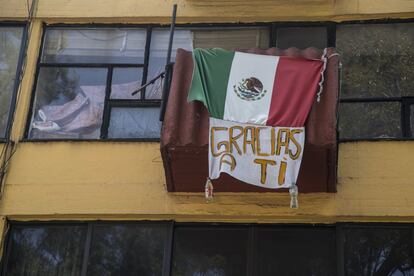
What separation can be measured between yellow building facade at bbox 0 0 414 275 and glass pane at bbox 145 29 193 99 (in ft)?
4.19

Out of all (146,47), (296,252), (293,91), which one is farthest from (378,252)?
(146,47)

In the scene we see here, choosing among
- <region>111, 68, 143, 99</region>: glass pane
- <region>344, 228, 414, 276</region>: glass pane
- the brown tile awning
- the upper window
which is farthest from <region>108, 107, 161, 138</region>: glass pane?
<region>344, 228, 414, 276</region>: glass pane

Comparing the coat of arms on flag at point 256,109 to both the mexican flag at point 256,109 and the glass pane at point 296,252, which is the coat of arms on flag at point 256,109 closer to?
the mexican flag at point 256,109

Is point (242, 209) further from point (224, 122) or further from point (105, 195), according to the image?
point (105, 195)

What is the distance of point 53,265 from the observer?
9.77 m

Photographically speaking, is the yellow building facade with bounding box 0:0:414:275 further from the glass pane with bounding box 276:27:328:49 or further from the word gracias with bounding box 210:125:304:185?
the word gracias with bounding box 210:125:304:185

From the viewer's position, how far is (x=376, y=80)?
1061 centimetres

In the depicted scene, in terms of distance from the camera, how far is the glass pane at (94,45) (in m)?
11.2

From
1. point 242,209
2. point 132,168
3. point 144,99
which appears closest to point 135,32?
point 144,99

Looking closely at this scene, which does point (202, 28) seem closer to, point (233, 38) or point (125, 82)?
point (233, 38)

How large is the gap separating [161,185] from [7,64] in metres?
3.33

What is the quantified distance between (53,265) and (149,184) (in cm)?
170

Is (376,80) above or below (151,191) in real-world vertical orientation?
above

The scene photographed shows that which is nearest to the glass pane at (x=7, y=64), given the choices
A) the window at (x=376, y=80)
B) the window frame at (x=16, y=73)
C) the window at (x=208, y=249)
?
the window frame at (x=16, y=73)
